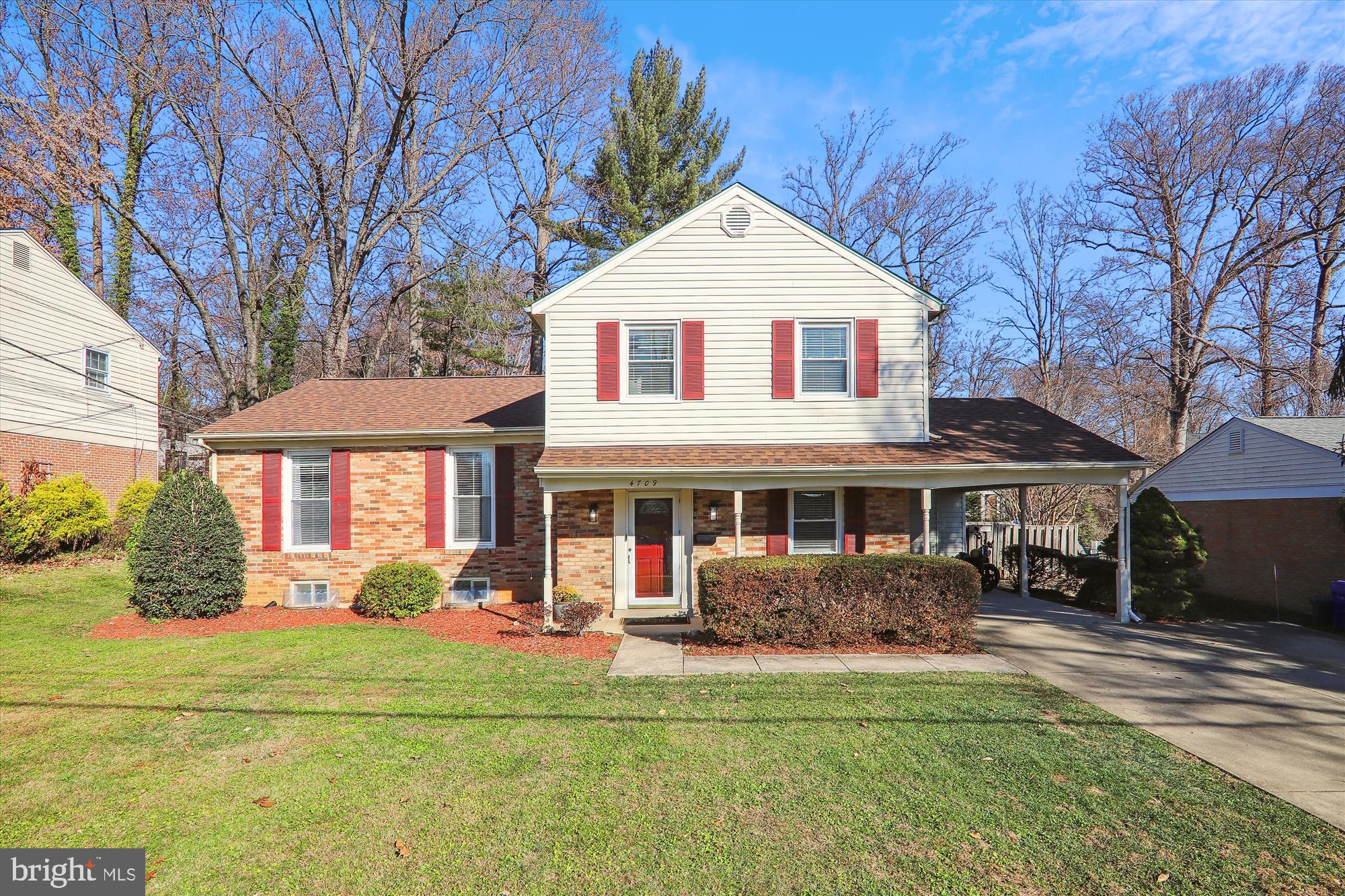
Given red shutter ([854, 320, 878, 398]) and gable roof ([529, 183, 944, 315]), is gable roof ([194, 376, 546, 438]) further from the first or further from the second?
red shutter ([854, 320, 878, 398])

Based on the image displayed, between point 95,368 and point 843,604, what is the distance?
2123cm

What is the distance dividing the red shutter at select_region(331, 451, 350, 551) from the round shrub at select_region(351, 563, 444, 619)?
1.11 m

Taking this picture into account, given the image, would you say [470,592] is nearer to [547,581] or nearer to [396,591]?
[396,591]

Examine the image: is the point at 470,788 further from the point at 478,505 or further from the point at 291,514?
the point at 291,514

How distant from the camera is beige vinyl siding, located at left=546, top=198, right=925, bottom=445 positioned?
1154 centimetres

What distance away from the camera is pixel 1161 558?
11586 millimetres

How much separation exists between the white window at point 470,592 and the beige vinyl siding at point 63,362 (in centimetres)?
1246

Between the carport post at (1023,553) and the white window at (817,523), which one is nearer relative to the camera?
the white window at (817,523)

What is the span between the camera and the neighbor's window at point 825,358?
38.4 feet

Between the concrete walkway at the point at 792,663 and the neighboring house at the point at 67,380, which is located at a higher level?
the neighboring house at the point at 67,380

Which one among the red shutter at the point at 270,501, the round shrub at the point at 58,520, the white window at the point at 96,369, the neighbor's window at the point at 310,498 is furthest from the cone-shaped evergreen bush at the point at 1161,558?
the white window at the point at 96,369

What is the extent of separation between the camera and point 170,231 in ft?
71.4

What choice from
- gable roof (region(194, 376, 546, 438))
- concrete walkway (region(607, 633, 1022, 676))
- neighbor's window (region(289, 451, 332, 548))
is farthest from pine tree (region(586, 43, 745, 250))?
concrete walkway (region(607, 633, 1022, 676))

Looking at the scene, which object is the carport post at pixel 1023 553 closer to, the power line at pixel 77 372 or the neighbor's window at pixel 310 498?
the neighbor's window at pixel 310 498
